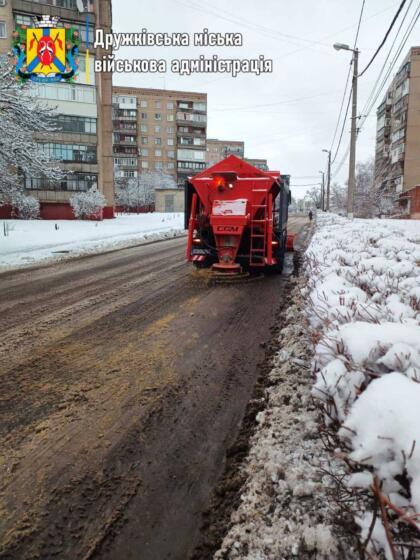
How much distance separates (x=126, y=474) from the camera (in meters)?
2.22

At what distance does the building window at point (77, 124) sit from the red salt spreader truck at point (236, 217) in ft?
118

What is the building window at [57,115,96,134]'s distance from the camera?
128 ft

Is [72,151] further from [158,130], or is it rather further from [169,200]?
[158,130]

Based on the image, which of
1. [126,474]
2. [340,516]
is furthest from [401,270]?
[126,474]

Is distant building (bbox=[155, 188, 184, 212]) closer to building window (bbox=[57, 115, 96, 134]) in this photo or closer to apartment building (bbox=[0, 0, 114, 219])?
apartment building (bbox=[0, 0, 114, 219])

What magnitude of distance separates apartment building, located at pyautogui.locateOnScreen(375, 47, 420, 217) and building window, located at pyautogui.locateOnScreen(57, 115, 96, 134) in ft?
117

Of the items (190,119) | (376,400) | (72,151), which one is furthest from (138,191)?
(376,400)

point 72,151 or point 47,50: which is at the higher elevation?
point 47,50

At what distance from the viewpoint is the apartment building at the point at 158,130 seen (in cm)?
8481

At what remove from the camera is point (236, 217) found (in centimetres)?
802

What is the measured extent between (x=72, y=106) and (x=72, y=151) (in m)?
4.35

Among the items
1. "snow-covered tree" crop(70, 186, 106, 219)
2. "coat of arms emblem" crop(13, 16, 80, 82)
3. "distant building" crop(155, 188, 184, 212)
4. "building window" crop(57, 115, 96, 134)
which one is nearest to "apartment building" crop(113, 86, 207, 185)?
"distant building" crop(155, 188, 184, 212)

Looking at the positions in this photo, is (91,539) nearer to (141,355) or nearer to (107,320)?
(141,355)

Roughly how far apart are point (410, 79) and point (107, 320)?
65.1m
